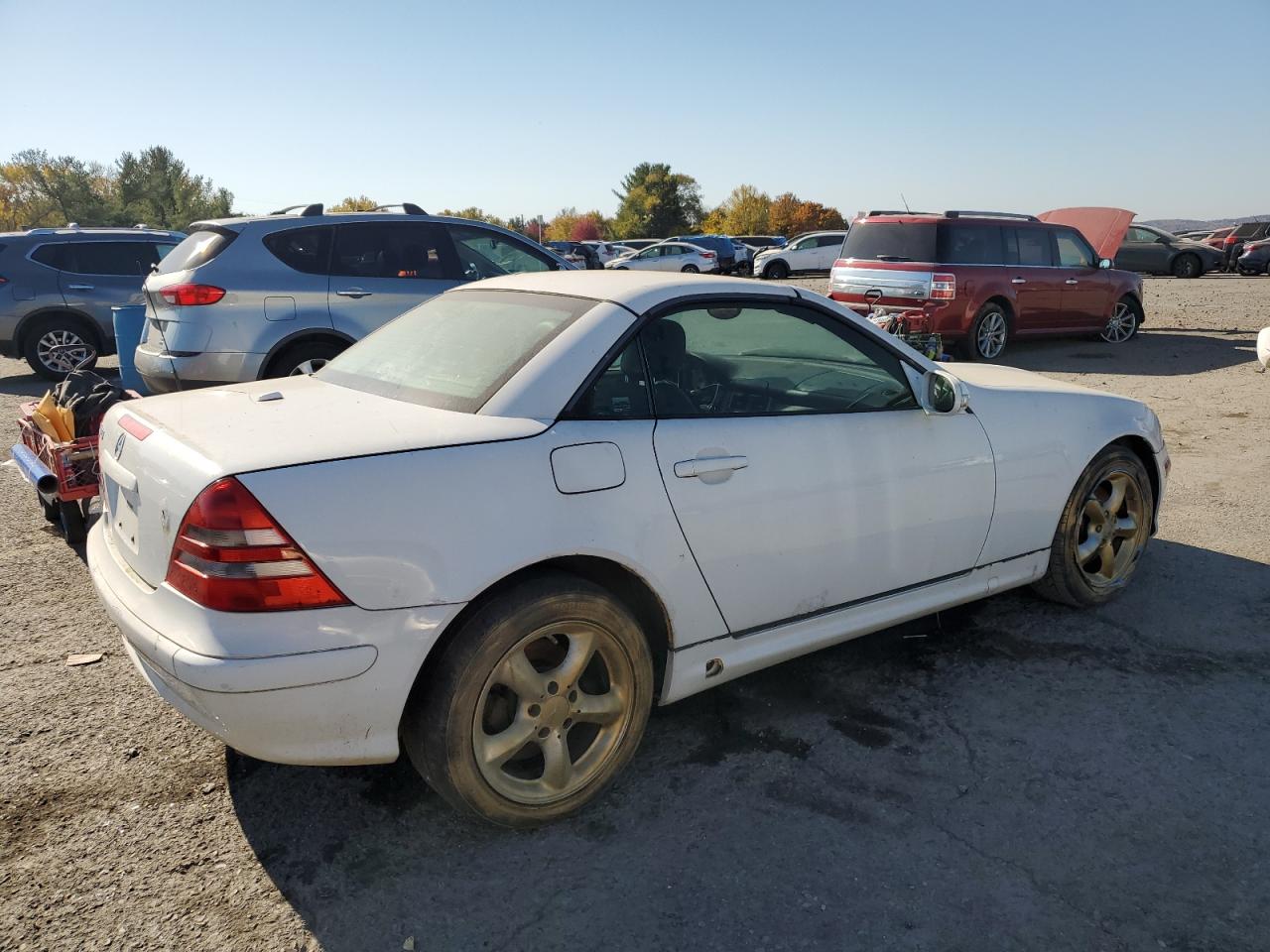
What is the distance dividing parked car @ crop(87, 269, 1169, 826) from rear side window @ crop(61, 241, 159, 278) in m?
9.52

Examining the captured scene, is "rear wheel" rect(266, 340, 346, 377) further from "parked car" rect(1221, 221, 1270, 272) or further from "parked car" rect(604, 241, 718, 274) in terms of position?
"parked car" rect(1221, 221, 1270, 272)

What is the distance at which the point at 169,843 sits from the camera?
2590 mm

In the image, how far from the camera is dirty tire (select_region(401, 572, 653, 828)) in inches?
95.1

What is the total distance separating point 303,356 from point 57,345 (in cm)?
625

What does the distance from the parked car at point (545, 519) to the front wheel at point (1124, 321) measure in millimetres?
10999

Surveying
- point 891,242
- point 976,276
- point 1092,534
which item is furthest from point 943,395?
point 976,276

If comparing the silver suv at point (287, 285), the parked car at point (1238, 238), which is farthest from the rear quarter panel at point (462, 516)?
the parked car at point (1238, 238)

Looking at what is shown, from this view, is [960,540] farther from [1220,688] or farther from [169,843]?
[169,843]

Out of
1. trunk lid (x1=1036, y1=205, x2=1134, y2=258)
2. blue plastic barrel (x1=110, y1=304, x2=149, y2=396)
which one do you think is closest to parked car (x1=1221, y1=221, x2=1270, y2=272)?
trunk lid (x1=1036, y1=205, x2=1134, y2=258)

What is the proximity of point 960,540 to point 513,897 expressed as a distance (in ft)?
6.94

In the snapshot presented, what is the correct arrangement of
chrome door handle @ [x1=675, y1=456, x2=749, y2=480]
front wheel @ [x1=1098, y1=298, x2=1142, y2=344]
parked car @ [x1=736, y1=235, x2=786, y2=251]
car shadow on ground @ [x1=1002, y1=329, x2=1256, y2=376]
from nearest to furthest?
chrome door handle @ [x1=675, y1=456, x2=749, y2=480] < car shadow on ground @ [x1=1002, y1=329, x2=1256, y2=376] < front wheel @ [x1=1098, y1=298, x2=1142, y2=344] < parked car @ [x1=736, y1=235, x2=786, y2=251]

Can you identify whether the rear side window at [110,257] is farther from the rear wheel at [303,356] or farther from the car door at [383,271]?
the rear wheel at [303,356]

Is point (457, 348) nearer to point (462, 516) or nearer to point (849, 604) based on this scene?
point (462, 516)

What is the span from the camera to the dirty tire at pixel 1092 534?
3.97m
